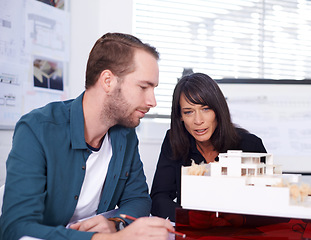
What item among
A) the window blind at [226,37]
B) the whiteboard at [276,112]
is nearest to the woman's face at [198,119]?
the whiteboard at [276,112]

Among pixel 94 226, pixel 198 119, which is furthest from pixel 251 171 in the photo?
pixel 198 119

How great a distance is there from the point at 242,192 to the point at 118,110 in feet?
2.06

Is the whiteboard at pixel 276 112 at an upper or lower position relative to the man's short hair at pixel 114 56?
lower

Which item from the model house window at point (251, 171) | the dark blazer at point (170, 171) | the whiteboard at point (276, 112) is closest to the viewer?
the model house window at point (251, 171)

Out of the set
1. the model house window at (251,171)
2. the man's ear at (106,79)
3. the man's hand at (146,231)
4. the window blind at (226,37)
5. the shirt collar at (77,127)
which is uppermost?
the window blind at (226,37)

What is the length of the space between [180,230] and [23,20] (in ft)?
5.39

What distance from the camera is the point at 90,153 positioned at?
1351 mm

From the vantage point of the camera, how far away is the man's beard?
1.38 metres

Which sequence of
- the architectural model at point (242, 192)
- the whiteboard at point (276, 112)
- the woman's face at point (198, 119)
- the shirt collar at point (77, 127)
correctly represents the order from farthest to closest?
the whiteboard at point (276, 112) < the woman's face at point (198, 119) < the shirt collar at point (77, 127) < the architectural model at point (242, 192)

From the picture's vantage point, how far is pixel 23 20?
2.12m

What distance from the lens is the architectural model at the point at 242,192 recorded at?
881 mm

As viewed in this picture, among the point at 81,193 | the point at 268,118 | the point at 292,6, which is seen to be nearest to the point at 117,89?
the point at 81,193

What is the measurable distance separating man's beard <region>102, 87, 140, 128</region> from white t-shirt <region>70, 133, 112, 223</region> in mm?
Result: 134

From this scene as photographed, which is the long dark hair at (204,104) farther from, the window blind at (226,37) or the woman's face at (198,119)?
the window blind at (226,37)
